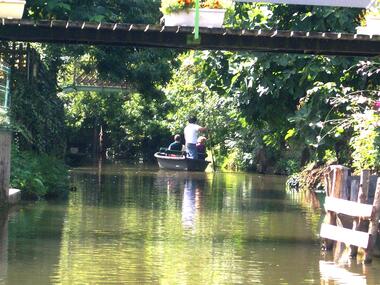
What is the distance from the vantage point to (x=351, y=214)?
44.7 feet

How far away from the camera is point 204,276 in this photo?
12.1 meters

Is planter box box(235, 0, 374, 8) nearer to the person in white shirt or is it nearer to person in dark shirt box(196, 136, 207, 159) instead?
the person in white shirt

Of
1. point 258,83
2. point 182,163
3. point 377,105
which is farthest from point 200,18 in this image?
point 182,163

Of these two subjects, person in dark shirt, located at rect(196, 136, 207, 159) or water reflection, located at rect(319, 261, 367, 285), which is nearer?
water reflection, located at rect(319, 261, 367, 285)

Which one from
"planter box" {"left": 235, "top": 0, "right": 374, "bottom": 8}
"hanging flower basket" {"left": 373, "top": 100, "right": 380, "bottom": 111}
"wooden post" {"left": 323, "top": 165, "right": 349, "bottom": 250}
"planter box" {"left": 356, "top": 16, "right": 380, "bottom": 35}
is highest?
"planter box" {"left": 235, "top": 0, "right": 374, "bottom": 8}

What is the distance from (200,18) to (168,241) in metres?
3.60

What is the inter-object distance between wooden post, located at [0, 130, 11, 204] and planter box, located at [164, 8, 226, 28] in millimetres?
5511

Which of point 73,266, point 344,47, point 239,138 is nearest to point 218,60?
point 344,47

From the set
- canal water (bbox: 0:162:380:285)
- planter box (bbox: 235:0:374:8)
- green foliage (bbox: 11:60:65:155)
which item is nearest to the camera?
canal water (bbox: 0:162:380:285)

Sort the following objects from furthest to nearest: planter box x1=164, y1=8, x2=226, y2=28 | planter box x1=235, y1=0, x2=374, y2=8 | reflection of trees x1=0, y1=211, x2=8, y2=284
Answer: planter box x1=235, y1=0, x2=374, y2=8 < planter box x1=164, y1=8, x2=226, y2=28 < reflection of trees x1=0, y1=211, x2=8, y2=284

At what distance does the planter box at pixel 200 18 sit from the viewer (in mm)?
13898

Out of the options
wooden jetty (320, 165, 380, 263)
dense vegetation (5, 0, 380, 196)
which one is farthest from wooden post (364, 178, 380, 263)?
dense vegetation (5, 0, 380, 196)

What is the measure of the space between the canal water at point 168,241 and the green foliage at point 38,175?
440mm

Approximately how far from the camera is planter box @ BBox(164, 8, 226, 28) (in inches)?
547
